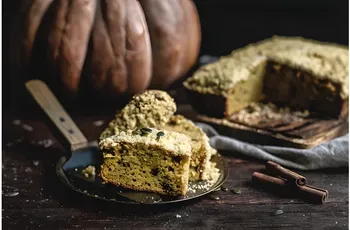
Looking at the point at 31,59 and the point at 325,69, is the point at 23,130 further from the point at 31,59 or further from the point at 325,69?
the point at 325,69

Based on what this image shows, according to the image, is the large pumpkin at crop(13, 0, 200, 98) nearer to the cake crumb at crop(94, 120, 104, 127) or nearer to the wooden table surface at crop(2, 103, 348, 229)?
the cake crumb at crop(94, 120, 104, 127)

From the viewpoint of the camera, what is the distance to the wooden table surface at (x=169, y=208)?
8.16 ft

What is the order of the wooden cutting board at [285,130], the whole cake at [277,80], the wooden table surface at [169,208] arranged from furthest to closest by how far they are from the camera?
the whole cake at [277,80] < the wooden cutting board at [285,130] < the wooden table surface at [169,208]

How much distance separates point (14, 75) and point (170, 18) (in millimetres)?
1006

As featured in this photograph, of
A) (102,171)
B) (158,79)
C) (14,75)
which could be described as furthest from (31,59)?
(102,171)

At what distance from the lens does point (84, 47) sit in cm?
324

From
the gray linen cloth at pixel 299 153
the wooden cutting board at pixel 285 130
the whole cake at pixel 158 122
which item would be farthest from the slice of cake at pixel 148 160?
the wooden cutting board at pixel 285 130

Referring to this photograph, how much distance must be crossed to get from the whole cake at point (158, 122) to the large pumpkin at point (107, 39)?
502 mm

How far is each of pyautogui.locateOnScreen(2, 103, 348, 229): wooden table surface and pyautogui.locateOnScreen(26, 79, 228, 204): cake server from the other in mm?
50

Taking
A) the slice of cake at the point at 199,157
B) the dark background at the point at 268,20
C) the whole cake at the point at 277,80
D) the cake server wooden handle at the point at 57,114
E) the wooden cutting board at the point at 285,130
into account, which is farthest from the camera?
the dark background at the point at 268,20

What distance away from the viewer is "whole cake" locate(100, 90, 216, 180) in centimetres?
274

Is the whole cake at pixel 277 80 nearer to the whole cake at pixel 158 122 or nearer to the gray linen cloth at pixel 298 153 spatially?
the gray linen cloth at pixel 298 153

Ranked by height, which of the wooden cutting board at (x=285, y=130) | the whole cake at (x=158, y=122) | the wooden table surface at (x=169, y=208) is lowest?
the wooden table surface at (x=169, y=208)

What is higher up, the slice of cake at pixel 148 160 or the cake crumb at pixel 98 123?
the slice of cake at pixel 148 160
